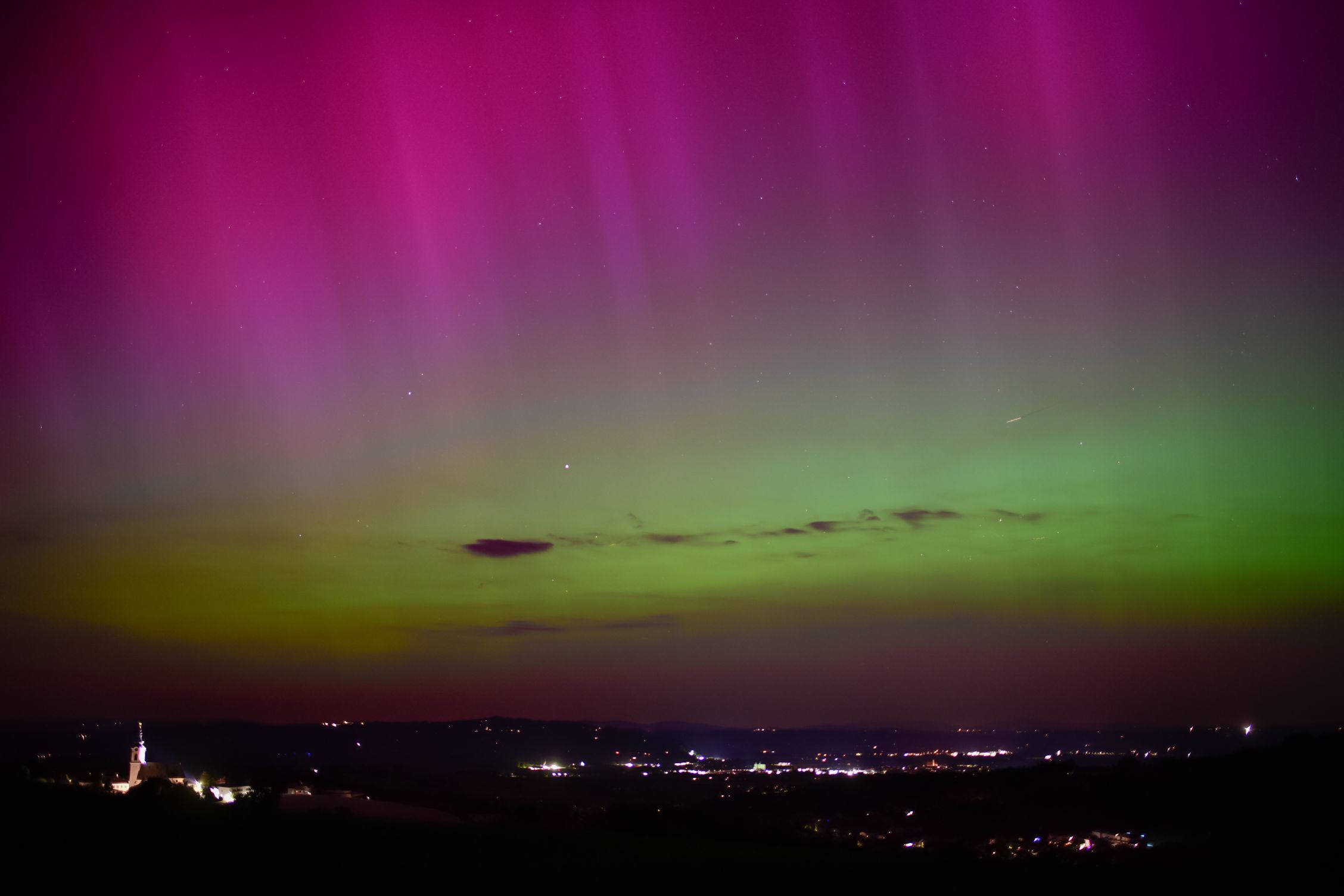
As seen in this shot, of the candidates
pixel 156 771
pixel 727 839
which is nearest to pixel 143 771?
pixel 156 771

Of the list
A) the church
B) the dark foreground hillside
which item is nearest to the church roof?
the church

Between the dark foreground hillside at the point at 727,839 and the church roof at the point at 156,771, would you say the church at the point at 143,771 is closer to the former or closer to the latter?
the church roof at the point at 156,771

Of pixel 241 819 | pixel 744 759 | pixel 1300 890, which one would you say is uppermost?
pixel 241 819

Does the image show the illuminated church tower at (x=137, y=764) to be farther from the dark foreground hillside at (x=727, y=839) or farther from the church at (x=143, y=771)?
the dark foreground hillside at (x=727, y=839)

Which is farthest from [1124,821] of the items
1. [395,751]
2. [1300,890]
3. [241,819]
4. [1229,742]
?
[395,751]

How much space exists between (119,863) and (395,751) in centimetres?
18221

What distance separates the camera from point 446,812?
4547cm

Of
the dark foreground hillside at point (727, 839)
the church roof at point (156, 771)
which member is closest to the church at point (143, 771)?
the church roof at point (156, 771)

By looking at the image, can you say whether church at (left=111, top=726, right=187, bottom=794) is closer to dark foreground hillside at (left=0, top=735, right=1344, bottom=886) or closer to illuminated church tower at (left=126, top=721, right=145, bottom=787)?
illuminated church tower at (left=126, top=721, right=145, bottom=787)

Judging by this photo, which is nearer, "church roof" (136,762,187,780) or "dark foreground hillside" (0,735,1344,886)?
"dark foreground hillside" (0,735,1344,886)

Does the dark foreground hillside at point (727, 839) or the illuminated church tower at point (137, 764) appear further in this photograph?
the illuminated church tower at point (137, 764)

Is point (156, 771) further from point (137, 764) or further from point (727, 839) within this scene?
point (727, 839)

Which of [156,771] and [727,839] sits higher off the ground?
[727,839]

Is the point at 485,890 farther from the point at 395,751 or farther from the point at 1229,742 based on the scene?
the point at 395,751
